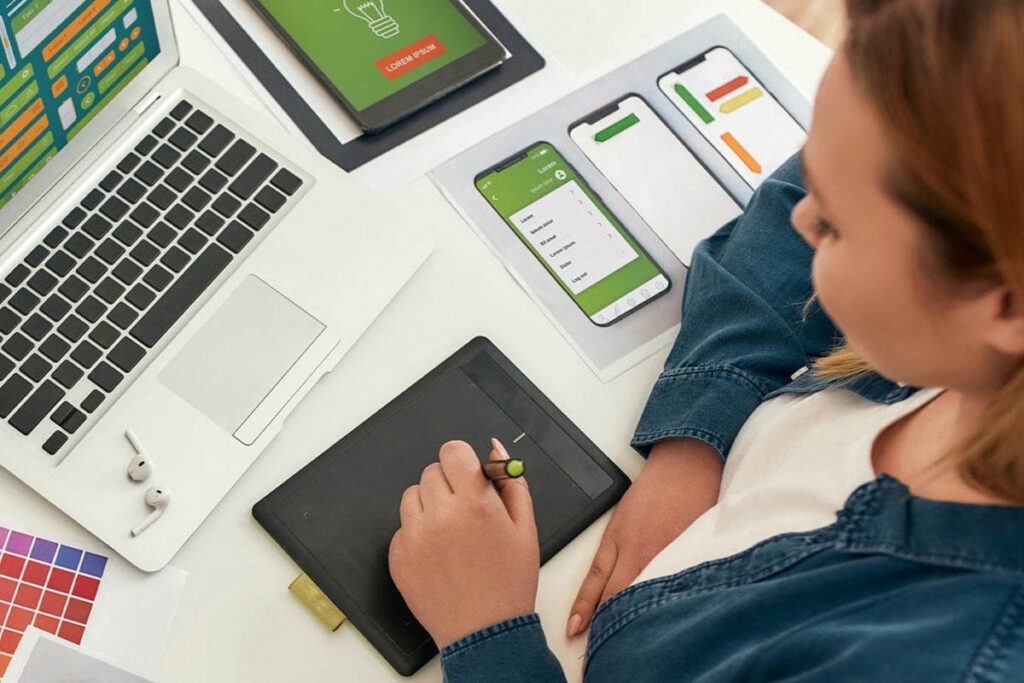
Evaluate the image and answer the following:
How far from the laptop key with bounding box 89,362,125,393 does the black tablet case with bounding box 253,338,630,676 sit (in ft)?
0.42

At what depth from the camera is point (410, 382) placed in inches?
32.6

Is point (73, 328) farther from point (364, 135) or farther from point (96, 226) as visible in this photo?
point (364, 135)

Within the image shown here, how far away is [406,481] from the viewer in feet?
2.58

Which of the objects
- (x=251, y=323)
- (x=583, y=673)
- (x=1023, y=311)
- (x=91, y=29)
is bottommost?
(x=583, y=673)

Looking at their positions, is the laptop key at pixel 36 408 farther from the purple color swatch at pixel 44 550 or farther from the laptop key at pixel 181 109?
the laptop key at pixel 181 109

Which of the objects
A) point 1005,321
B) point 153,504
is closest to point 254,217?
point 153,504

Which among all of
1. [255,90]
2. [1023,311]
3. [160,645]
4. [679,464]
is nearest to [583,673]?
[679,464]

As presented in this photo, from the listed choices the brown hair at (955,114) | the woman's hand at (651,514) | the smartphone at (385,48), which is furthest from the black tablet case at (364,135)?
the brown hair at (955,114)

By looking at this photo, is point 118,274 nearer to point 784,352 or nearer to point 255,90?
point 255,90

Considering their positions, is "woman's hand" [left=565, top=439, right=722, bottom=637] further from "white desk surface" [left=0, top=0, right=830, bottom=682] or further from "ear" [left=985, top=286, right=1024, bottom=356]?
"ear" [left=985, top=286, right=1024, bottom=356]

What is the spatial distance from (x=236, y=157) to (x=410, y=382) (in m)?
0.21

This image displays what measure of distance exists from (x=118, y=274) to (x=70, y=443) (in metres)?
0.12

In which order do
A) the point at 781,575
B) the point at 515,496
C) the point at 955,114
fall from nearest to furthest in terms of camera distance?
the point at 955,114 < the point at 781,575 < the point at 515,496

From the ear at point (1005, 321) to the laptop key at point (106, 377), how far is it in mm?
541
